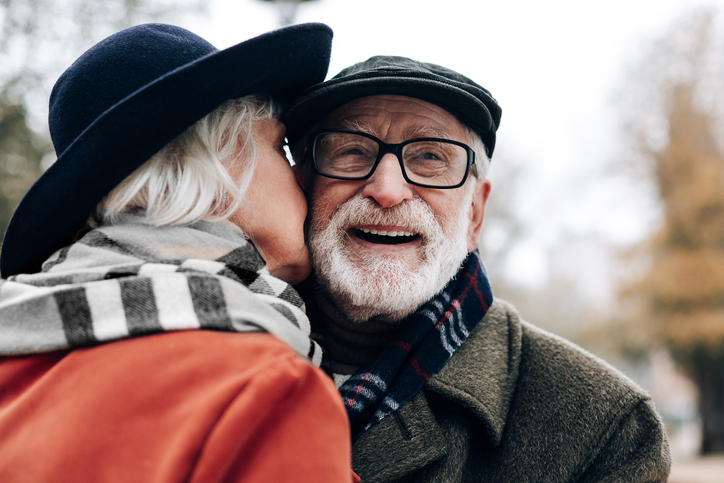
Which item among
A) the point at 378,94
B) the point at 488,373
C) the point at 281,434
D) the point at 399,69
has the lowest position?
the point at 488,373

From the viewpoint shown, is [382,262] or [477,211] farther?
[477,211]

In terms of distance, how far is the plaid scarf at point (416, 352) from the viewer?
1.86 m

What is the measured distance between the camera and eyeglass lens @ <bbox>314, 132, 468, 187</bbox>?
218 cm

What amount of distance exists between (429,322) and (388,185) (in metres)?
0.58

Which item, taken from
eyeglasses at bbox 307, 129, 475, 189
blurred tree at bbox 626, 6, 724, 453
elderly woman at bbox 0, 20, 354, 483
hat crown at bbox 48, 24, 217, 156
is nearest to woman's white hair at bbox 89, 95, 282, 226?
elderly woman at bbox 0, 20, 354, 483

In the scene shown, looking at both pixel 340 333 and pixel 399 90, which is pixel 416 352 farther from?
pixel 399 90

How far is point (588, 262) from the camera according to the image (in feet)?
205

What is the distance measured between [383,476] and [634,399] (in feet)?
3.21

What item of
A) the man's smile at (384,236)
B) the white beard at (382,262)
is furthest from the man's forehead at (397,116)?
the man's smile at (384,236)

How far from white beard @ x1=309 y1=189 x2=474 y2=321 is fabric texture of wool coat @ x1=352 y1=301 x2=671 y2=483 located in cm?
32

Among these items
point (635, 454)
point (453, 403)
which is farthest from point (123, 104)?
point (635, 454)

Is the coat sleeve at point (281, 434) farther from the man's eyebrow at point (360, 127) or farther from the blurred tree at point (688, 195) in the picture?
the blurred tree at point (688, 195)

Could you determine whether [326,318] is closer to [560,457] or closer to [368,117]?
[368,117]

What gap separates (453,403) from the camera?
1.93 metres
